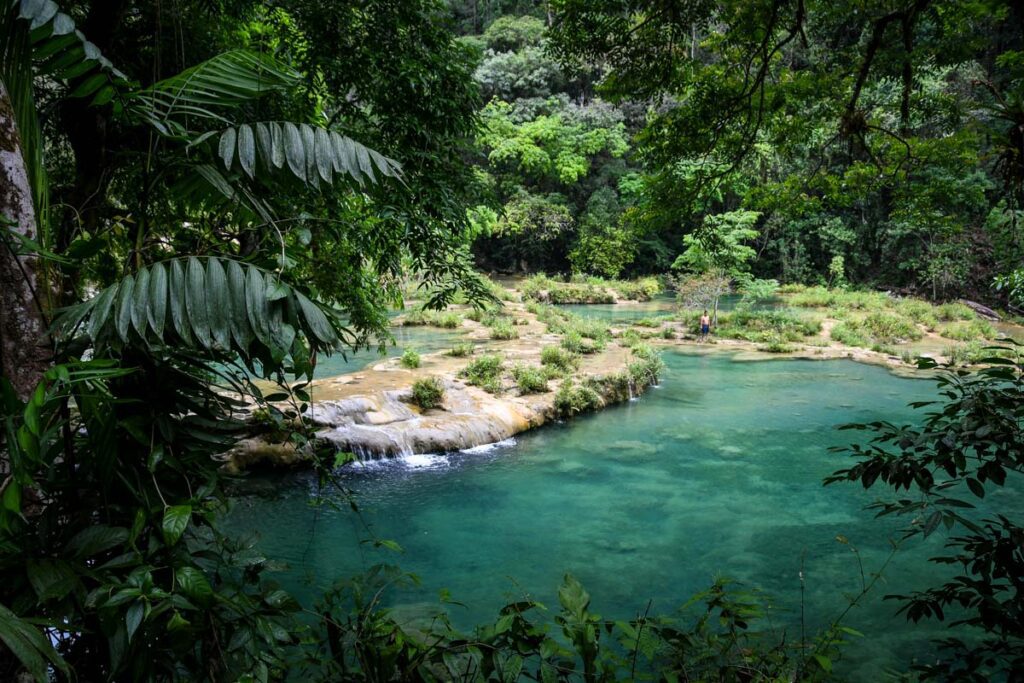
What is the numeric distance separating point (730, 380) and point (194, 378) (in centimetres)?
1200

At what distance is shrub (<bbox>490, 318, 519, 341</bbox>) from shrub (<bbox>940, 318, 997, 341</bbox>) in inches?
472

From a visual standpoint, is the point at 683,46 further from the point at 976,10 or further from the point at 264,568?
the point at 264,568

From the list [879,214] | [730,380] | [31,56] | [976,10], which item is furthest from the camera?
[879,214]

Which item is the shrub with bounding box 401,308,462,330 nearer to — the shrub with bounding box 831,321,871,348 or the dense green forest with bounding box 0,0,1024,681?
the dense green forest with bounding box 0,0,1024,681

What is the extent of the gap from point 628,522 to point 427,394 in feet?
12.7

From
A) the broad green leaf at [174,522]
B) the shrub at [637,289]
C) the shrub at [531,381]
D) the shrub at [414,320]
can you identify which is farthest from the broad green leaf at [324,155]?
the shrub at [637,289]

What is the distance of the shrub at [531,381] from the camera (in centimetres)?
991

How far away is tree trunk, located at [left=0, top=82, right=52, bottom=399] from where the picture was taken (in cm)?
140

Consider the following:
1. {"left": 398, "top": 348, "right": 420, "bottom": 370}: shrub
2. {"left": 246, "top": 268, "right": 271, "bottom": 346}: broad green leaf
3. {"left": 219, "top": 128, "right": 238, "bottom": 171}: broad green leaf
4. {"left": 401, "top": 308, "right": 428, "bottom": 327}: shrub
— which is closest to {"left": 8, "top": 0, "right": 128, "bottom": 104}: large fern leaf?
{"left": 219, "top": 128, "right": 238, "bottom": 171}: broad green leaf

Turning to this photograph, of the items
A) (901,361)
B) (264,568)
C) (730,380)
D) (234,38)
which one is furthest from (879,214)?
(264,568)

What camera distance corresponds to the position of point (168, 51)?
488 cm

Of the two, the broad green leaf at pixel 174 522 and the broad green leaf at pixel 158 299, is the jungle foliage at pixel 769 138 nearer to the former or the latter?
the broad green leaf at pixel 158 299

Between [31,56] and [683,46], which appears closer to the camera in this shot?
[31,56]

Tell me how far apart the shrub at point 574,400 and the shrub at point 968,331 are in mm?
11879
